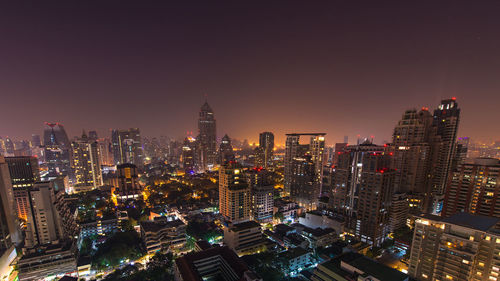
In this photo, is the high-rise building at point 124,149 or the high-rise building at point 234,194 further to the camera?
the high-rise building at point 124,149

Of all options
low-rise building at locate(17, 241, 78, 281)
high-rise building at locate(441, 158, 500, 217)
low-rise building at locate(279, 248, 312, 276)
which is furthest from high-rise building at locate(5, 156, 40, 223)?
high-rise building at locate(441, 158, 500, 217)

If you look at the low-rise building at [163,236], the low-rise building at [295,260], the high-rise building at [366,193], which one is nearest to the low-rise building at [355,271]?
the low-rise building at [295,260]

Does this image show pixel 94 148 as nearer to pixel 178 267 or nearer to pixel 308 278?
pixel 178 267

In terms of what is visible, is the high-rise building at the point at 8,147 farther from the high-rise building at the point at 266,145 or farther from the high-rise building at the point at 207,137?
the high-rise building at the point at 266,145

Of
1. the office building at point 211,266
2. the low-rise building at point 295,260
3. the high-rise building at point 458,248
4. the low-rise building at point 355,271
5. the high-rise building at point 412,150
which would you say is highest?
the high-rise building at point 412,150

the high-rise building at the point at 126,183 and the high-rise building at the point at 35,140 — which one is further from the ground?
the high-rise building at the point at 35,140

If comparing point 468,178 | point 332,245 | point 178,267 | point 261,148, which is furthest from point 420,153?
point 261,148
